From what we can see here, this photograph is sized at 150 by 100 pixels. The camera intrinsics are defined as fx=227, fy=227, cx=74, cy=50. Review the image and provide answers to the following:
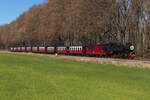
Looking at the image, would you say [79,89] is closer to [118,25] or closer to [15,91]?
[15,91]

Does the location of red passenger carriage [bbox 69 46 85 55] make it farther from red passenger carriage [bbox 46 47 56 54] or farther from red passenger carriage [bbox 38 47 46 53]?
red passenger carriage [bbox 38 47 46 53]

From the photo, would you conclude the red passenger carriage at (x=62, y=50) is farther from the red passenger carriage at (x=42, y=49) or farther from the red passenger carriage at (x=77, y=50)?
the red passenger carriage at (x=42, y=49)

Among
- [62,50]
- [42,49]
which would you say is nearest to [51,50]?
[42,49]

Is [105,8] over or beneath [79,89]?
over

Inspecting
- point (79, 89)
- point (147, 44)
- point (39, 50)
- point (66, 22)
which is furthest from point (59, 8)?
point (79, 89)

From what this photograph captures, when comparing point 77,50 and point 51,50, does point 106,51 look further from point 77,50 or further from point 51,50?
point 51,50

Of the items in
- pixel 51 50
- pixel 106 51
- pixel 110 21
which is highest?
pixel 110 21

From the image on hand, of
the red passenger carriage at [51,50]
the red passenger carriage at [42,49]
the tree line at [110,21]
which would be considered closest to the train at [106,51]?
the tree line at [110,21]

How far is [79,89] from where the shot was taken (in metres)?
13.6

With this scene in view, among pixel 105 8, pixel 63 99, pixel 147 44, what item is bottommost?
pixel 63 99

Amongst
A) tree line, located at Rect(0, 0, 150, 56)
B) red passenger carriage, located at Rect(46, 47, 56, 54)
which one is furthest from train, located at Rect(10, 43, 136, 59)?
red passenger carriage, located at Rect(46, 47, 56, 54)

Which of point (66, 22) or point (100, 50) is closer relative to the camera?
point (100, 50)

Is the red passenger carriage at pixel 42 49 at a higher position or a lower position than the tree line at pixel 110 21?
lower

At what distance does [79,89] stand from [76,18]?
48.0m
